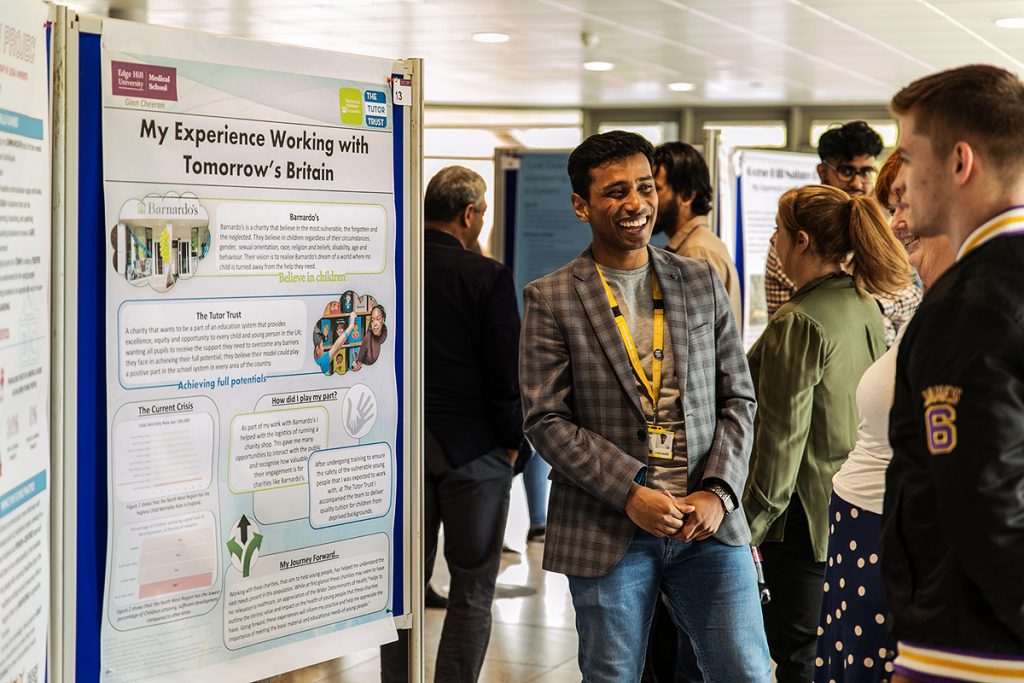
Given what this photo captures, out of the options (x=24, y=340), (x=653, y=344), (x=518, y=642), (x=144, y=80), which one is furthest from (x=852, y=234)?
(x=518, y=642)

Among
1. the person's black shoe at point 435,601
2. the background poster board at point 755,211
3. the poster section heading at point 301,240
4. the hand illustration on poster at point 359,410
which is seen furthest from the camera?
the background poster board at point 755,211

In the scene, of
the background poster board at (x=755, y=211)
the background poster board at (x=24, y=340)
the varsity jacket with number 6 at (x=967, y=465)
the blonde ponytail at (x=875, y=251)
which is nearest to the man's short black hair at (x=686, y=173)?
the background poster board at (x=755, y=211)

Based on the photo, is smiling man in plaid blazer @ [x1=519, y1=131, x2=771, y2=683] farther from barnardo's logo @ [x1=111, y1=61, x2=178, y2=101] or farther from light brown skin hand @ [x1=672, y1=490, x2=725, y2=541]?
barnardo's logo @ [x1=111, y1=61, x2=178, y2=101]

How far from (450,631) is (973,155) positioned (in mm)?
2446

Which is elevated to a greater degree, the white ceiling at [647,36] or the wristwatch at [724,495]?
the white ceiling at [647,36]

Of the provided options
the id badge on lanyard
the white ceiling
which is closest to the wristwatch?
the id badge on lanyard

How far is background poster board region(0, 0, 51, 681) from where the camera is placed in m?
1.81

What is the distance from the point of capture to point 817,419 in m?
3.16

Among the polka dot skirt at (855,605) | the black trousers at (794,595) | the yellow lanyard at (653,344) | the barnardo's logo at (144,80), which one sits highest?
the barnardo's logo at (144,80)

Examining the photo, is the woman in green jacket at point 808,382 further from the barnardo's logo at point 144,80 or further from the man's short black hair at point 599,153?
the barnardo's logo at point 144,80

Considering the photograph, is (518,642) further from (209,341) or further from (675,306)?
(209,341)

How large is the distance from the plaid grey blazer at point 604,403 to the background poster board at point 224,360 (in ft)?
1.20

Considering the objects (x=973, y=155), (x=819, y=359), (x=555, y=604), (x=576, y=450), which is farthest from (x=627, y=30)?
(x=973, y=155)

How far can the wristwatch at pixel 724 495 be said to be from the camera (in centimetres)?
251
